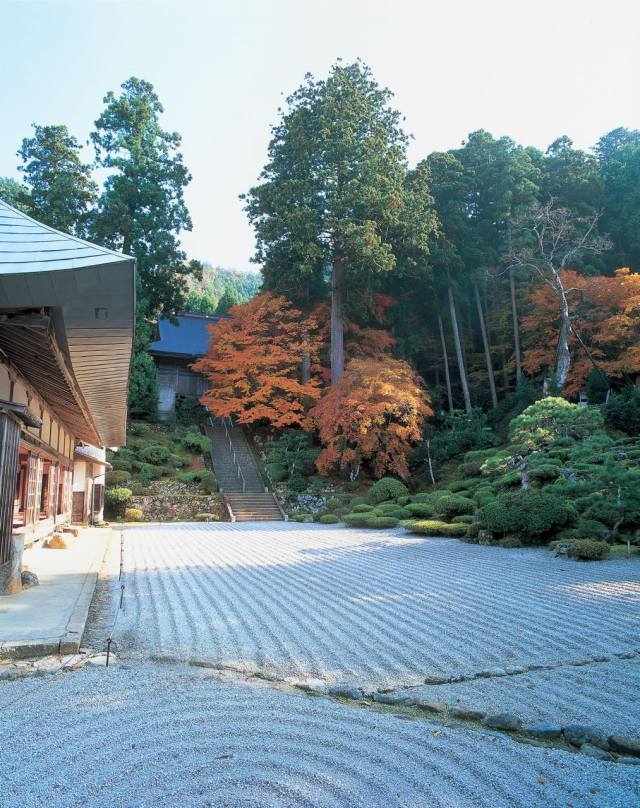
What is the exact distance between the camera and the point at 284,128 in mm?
25656

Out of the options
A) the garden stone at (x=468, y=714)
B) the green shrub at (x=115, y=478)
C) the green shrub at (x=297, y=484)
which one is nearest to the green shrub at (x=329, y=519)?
the green shrub at (x=297, y=484)

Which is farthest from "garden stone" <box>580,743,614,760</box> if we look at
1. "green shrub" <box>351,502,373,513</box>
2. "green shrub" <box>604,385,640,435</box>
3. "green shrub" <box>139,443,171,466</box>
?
"green shrub" <box>139,443,171,466</box>

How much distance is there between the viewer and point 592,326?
72.9 feet

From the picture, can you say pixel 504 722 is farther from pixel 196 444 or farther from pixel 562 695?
pixel 196 444

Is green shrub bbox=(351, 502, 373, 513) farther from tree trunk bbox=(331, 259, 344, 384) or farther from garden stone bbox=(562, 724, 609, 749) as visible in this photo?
garden stone bbox=(562, 724, 609, 749)

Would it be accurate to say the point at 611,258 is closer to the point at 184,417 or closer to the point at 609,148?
the point at 609,148

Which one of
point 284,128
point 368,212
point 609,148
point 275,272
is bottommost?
point 275,272

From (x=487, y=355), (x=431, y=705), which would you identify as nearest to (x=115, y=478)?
(x=487, y=355)

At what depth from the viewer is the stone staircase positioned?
2077 cm

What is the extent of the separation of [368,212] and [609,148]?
2123 cm

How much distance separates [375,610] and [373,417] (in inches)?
593

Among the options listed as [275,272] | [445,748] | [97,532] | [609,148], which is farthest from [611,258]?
[445,748]

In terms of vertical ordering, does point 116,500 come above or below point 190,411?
below

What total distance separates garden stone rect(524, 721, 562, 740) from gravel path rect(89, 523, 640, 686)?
102 centimetres
